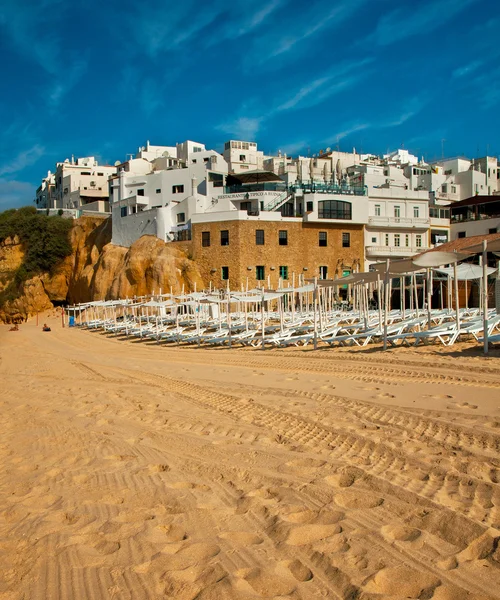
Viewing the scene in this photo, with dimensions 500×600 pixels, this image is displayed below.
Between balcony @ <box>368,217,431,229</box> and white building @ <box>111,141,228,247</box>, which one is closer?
balcony @ <box>368,217,431,229</box>

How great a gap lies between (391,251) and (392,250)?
0.17 meters

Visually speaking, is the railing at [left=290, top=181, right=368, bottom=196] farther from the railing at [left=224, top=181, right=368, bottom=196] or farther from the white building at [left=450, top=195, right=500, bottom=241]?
the white building at [left=450, top=195, right=500, bottom=241]

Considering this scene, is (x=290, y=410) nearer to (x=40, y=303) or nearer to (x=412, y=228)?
(x=412, y=228)

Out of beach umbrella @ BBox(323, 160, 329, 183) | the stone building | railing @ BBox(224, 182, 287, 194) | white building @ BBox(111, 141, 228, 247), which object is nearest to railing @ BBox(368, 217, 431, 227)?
the stone building

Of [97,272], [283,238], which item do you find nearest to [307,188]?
[283,238]

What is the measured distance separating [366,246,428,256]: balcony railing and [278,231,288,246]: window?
23.5 ft

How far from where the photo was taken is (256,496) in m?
4.00

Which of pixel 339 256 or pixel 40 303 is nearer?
pixel 339 256

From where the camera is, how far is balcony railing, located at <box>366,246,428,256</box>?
142 feet

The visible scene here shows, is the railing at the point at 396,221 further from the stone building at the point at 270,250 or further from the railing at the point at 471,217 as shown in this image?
the railing at the point at 471,217

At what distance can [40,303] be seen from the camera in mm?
51719

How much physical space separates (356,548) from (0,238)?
59.2 meters

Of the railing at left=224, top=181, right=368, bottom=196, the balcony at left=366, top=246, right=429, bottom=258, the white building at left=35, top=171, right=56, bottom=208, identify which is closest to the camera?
the balcony at left=366, top=246, right=429, bottom=258

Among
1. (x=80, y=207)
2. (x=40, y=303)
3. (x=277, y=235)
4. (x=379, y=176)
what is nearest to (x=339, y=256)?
(x=277, y=235)
